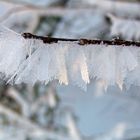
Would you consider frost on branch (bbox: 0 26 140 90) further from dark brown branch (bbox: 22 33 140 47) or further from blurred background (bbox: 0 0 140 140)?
blurred background (bbox: 0 0 140 140)

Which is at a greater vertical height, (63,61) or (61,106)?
(61,106)

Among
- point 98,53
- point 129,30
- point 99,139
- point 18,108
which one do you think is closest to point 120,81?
point 98,53

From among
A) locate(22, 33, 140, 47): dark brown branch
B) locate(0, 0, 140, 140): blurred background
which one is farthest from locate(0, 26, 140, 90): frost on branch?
locate(0, 0, 140, 140): blurred background

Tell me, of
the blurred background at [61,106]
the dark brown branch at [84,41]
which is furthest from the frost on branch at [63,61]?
the blurred background at [61,106]

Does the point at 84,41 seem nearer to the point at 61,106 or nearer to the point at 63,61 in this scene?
the point at 63,61

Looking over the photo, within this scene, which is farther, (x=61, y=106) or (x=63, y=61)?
(x=61, y=106)

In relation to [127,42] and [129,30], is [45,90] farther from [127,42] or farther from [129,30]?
[127,42]

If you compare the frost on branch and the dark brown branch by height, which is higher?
the dark brown branch

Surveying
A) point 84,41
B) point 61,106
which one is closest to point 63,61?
point 84,41
